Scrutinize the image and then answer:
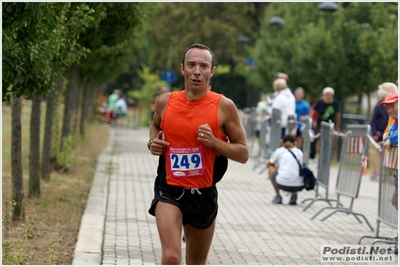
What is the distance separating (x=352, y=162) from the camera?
12.9m

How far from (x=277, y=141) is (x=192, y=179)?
13.9 meters

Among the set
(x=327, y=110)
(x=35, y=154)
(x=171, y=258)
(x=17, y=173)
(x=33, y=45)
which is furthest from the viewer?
(x=327, y=110)

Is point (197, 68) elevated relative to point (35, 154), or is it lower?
elevated

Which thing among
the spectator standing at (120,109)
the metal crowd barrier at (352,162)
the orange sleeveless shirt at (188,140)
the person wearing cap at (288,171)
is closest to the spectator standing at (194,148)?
the orange sleeveless shirt at (188,140)

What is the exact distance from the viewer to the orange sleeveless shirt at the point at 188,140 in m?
6.49

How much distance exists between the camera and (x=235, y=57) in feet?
184

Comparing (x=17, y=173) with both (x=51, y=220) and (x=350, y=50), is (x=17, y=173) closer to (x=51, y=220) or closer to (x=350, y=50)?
(x=51, y=220)

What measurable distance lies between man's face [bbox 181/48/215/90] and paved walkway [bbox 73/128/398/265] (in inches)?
117

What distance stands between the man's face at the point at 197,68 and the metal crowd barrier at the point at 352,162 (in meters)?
6.16

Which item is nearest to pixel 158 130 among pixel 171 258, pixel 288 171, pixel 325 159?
pixel 171 258

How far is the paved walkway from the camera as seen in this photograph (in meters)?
9.74

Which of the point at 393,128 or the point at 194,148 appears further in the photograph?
the point at 393,128

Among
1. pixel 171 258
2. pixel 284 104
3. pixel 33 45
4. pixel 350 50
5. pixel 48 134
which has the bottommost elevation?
pixel 48 134

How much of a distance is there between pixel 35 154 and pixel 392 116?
19.6 feet
